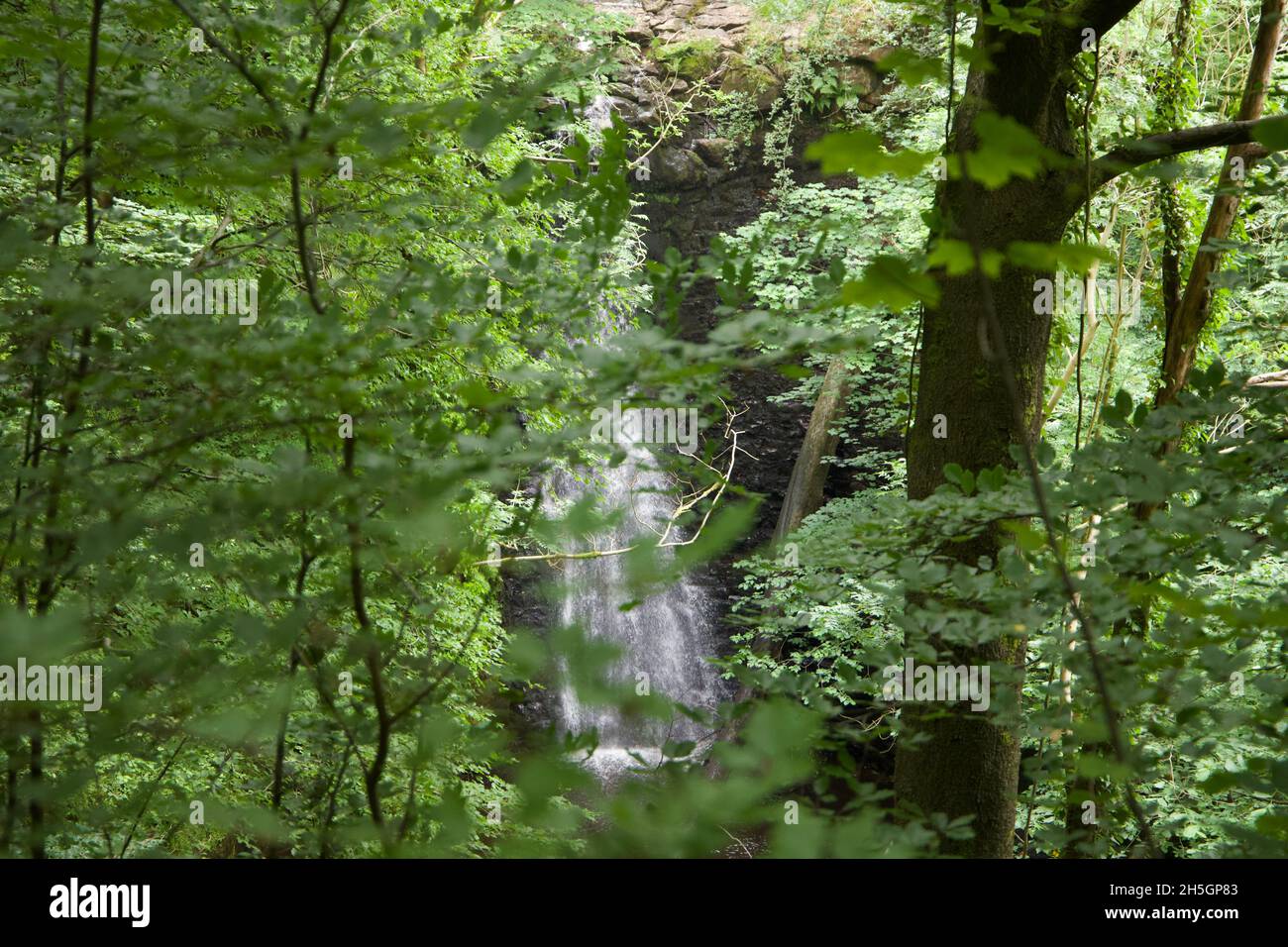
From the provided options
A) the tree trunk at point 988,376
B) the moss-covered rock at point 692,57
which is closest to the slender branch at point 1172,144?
the tree trunk at point 988,376

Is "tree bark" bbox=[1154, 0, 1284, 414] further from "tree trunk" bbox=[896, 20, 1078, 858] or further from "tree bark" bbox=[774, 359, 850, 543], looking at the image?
"tree bark" bbox=[774, 359, 850, 543]

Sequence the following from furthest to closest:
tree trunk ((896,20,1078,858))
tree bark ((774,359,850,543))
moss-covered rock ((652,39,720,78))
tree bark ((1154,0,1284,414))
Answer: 1. moss-covered rock ((652,39,720,78))
2. tree bark ((774,359,850,543))
3. tree bark ((1154,0,1284,414))
4. tree trunk ((896,20,1078,858))

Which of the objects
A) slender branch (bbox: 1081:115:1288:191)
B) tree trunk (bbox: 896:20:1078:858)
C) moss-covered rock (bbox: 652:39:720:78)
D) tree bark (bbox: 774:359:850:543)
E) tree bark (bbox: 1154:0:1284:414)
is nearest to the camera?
slender branch (bbox: 1081:115:1288:191)

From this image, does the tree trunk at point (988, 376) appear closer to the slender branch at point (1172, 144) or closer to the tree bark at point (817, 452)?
the slender branch at point (1172, 144)

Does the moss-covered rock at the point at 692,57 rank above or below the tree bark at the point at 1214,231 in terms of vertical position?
above

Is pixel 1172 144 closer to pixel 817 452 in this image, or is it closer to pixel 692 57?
pixel 817 452

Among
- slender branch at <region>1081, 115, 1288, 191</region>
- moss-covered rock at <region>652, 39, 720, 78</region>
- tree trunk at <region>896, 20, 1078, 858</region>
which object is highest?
moss-covered rock at <region>652, 39, 720, 78</region>

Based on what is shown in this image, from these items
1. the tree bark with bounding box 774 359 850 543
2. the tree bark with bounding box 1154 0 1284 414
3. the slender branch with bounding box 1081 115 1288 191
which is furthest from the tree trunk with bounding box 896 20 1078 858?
the tree bark with bounding box 774 359 850 543

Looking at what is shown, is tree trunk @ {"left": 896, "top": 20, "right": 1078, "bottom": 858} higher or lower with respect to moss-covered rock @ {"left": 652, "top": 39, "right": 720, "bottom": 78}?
lower

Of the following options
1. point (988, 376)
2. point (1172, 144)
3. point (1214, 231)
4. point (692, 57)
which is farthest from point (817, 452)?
point (1172, 144)

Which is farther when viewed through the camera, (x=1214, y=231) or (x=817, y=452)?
(x=817, y=452)

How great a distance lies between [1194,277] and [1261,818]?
181 inches

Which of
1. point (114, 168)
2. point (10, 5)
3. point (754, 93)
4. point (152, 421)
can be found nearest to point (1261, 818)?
point (152, 421)

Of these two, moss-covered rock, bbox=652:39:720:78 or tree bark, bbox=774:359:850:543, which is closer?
tree bark, bbox=774:359:850:543
